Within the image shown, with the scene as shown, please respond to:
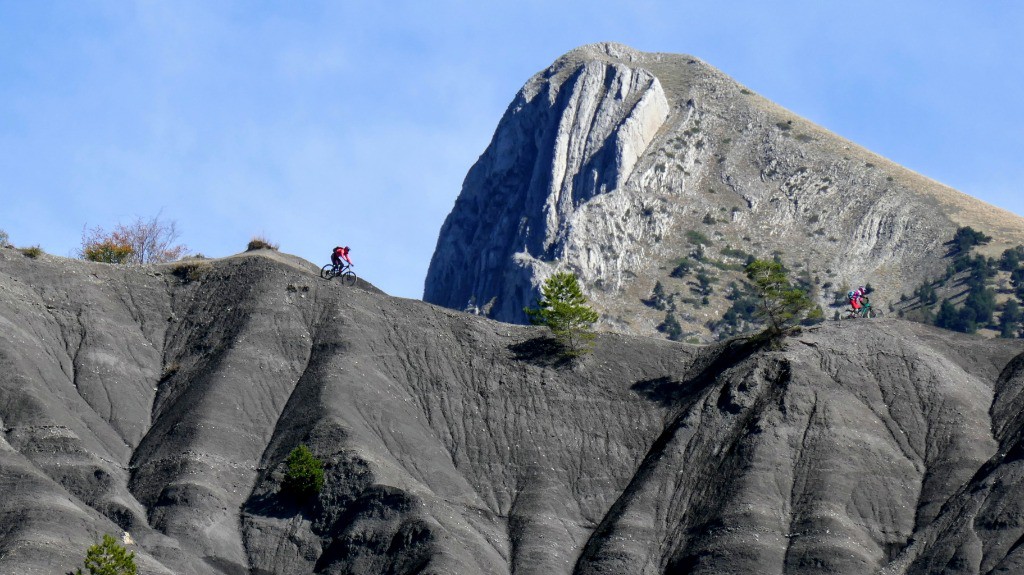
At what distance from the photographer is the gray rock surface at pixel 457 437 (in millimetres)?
68875

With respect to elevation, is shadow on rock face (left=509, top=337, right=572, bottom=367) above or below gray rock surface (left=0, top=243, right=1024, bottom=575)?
above

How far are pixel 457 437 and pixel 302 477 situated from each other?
1305 centimetres

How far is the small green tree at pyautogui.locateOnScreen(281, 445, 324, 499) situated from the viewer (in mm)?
72125

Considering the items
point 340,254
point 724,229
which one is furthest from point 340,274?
point 724,229

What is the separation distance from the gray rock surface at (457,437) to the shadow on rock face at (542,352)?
22 cm

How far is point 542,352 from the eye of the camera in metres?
90.8

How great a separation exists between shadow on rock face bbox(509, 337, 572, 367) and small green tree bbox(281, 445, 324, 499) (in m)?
20.8

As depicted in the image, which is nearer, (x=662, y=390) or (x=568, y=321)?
(x=662, y=390)

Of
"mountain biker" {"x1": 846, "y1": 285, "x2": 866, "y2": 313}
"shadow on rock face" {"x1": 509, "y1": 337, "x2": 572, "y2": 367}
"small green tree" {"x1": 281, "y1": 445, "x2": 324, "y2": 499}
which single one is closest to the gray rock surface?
"shadow on rock face" {"x1": 509, "y1": 337, "x2": 572, "y2": 367}

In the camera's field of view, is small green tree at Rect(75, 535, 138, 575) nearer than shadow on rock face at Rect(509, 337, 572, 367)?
Yes

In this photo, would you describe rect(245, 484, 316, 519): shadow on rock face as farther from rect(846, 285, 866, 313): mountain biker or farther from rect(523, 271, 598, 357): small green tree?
rect(846, 285, 866, 313): mountain biker

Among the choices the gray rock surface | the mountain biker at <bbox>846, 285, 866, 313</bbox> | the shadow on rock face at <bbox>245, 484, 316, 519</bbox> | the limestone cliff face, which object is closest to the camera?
the gray rock surface

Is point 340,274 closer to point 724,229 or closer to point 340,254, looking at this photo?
point 340,254

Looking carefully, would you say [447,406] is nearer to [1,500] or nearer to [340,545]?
[340,545]
